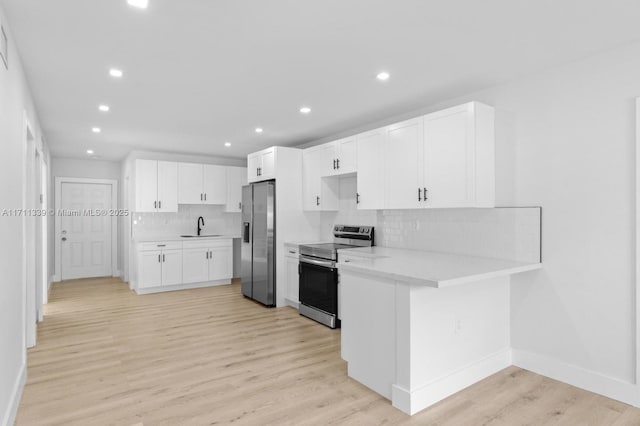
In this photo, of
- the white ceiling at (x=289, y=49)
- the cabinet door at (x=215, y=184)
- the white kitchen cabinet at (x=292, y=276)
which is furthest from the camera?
the cabinet door at (x=215, y=184)

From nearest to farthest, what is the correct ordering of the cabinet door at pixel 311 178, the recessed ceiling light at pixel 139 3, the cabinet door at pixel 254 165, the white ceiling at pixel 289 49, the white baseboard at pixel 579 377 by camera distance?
1. the recessed ceiling light at pixel 139 3
2. the white ceiling at pixel 289 49
3. the white baseboard at pixel 579 377
4. the cabinet door at pixel 311 178
5. the cabinet door at pixel 254 165

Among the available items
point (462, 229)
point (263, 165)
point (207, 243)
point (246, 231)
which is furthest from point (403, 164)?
point (207, 243)

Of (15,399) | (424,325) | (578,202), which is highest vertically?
(578,202)

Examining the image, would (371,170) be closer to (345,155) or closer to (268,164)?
(345,155)

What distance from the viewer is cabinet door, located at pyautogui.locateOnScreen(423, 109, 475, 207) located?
3225 millimetres

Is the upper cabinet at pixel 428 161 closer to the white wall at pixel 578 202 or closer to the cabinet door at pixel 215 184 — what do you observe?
the white wall at pixel 578 202

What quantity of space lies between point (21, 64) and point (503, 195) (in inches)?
157

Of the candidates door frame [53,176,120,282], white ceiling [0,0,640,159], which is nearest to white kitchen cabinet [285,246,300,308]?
white ceiling [0,0,640,159]

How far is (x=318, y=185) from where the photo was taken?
516cm

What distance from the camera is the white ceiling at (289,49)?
2.16 m

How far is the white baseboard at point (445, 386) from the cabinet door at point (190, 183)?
535cm

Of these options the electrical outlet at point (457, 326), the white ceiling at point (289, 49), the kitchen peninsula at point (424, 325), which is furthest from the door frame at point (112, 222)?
the electrical outlet at point (457, 326)

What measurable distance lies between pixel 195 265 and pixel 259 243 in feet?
6.06

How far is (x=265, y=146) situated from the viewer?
20.9ft
